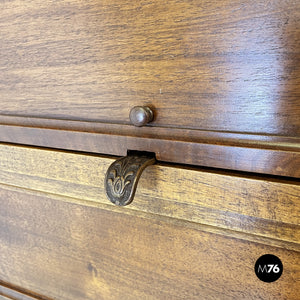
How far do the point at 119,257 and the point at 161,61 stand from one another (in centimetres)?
24

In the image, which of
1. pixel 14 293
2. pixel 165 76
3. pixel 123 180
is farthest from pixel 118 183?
pixel 14 293

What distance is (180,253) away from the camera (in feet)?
1.17

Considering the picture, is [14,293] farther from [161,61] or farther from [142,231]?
[161,61]

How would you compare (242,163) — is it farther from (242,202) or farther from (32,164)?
(32,164)

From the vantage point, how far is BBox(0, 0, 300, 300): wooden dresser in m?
0.29

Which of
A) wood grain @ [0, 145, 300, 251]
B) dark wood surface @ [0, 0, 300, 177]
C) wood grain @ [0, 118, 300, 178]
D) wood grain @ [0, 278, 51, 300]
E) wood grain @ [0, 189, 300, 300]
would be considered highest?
dark wood surface @ [0, 0, 300, 177]

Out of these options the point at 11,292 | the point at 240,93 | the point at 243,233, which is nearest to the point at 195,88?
the point at 240,93

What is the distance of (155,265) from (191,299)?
55 mm

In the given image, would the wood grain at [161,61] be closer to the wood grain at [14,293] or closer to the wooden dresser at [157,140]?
the wooden dresser at [157,140]

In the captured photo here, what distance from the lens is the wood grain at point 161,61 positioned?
280 mm

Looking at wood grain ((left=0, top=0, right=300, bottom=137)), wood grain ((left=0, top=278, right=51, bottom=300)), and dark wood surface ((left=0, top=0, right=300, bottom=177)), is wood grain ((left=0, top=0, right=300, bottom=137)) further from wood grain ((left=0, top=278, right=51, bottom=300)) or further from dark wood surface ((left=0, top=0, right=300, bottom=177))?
wood grain ((left=0, top=278, right=51, bottom=300))

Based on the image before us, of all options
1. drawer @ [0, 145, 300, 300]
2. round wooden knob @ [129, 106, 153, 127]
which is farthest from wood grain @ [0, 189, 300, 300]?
round wooden knob @ [129, 106, 153, 127]

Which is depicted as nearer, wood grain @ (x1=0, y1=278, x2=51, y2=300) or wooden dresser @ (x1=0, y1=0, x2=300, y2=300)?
wooden dresser @ (x1=0, y1=0, x2=300, y2=300)

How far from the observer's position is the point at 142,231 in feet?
1.23
